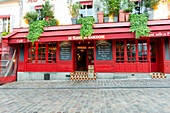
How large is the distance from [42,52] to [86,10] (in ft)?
18.2

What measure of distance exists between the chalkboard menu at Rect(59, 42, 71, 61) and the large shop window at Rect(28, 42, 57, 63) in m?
0.70

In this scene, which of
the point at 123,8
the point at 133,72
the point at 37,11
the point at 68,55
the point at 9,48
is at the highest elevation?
the point at 37,11

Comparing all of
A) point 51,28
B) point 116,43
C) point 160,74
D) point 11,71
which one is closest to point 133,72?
point 160,74

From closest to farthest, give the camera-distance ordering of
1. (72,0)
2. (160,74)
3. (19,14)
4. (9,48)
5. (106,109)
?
1. (106,109)
2. (160,74)
3. (9,48)
4. (72,0)
5. (19,14)

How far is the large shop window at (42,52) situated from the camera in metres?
8.78

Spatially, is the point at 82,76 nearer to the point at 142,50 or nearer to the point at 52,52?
the point at 52,52

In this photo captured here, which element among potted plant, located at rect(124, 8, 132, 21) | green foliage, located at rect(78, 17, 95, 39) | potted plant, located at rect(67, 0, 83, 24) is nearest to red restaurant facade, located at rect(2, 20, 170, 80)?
green foliage, located at rect(78, 17, 95, 39)

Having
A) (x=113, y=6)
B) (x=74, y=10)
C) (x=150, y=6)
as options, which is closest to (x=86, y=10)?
(x=74, y=10)

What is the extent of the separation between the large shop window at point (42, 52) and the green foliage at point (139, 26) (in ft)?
21.2

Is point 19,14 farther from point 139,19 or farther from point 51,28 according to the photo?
point 139,19

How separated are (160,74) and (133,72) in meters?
2.04

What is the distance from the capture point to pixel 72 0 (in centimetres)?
910

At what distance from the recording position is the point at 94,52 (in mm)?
8242

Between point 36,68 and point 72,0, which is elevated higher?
point 72,0
